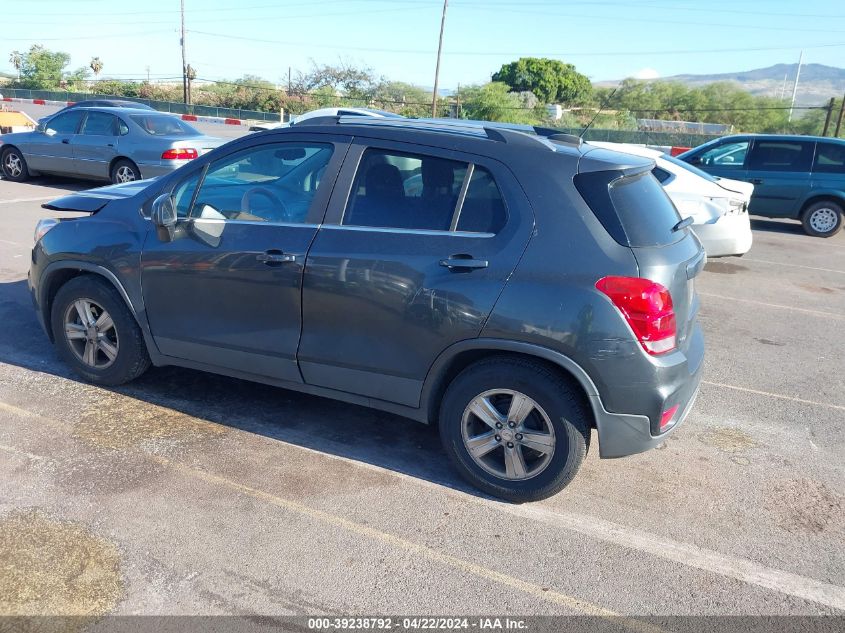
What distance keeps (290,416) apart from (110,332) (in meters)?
1.32

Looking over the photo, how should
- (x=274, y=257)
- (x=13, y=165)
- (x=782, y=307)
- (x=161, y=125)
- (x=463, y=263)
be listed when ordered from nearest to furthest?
(x=463, y=263) → (x=274, y=257) → (x=782, y=307) → (x=161, y=125) → (x=13, y=165)

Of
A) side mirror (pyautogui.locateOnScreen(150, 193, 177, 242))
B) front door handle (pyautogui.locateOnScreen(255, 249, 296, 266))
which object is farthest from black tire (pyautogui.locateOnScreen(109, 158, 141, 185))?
front door handle (pyautogui.locateOnScreen(255, 249, 296, 266))

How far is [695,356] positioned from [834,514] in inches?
42.8

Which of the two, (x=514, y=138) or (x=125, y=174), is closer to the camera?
(x=514, y=138)

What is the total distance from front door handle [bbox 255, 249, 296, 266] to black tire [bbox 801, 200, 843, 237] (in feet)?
40.1

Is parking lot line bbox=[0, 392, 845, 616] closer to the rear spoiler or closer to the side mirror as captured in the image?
the side mirror

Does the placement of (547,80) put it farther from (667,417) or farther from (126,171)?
(667,417)

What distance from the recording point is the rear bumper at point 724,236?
937cm

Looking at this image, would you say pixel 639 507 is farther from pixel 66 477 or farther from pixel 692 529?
pixel 66 477

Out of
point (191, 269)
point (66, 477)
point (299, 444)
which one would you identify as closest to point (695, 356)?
point (299, 444)

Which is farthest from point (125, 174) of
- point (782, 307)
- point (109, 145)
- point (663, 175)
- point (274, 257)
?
point (782, 307)

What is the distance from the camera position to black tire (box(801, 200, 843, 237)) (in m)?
13.5

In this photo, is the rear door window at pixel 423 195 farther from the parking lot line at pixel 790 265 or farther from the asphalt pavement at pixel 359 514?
the parking lot line at pixel 790 265

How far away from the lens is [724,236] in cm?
946
